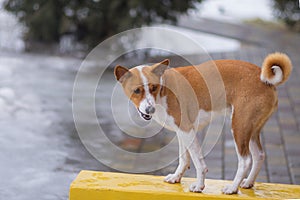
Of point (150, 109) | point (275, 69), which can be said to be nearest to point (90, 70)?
point (275, 69)

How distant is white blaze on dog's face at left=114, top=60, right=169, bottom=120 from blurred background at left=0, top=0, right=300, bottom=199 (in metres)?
1.31

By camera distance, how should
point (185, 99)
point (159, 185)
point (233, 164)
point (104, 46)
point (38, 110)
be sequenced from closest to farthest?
1. point (185, 99)
2. point (159, 185)
3. point (233, 164)
4. point (38, 110)
5. point (104, 46)

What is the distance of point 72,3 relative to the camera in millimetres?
8180

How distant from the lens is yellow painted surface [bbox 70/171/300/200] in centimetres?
334

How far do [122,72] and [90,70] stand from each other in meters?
4.44

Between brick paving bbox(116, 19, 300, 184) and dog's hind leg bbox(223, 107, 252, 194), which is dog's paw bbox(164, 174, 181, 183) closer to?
dog's hind leg bbox(223, 107, 252, 194)

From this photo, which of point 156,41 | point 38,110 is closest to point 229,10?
point 156,41

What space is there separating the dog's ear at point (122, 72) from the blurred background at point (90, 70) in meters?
1.32

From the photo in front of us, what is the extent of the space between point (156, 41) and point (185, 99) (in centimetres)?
504

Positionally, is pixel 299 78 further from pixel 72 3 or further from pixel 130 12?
pixel 72 3

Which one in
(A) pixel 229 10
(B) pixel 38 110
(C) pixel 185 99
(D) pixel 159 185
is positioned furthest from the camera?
(A) pixel 229 10

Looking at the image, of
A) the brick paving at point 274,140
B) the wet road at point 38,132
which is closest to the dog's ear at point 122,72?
the wet road at point 38,132

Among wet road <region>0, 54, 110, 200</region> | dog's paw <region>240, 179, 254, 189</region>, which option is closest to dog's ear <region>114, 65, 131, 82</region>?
dog's paw <region>240, 179, 254, 189</region>

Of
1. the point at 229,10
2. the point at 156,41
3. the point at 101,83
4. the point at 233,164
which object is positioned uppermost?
the point at 229,10
